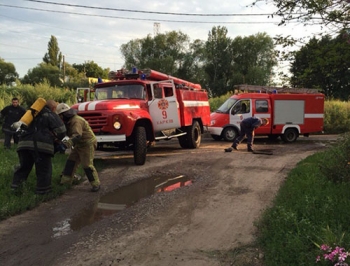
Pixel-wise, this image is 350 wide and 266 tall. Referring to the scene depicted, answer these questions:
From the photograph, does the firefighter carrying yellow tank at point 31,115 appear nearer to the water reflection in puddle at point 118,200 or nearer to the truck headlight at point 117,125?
the water reflection in puddle at point 118,200

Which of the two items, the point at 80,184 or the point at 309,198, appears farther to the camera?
the point at 80,184

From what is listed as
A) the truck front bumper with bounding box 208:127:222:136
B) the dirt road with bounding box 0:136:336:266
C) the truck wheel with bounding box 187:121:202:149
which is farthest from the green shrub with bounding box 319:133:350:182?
the truck front bumper with bounding box 208:127:222:136

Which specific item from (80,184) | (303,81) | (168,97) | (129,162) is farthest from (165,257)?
(168,97)

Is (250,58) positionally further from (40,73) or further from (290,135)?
(290,135)

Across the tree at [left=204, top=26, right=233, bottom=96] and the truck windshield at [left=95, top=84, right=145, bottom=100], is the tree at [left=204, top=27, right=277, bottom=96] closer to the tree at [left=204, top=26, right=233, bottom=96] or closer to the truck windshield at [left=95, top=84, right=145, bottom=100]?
the tree at [left=204, top=26, right=233, bottom=96]

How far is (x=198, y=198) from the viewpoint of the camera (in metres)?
6.36

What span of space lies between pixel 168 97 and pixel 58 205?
19.7ft

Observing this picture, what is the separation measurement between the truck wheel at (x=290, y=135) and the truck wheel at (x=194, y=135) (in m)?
4.47

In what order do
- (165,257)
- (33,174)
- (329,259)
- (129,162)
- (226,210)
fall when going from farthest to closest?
(129,162) < (33,174) < (226,210) < (165,257) < (329,259)

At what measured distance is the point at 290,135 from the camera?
52.1 feet

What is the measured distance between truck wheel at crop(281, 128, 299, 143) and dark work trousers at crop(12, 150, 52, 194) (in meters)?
11.8

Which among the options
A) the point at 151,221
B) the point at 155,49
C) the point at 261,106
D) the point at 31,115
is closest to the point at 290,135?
the point at 261,106

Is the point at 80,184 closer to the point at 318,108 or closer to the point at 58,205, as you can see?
the point at 58,205

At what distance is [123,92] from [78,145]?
3.92 meters
